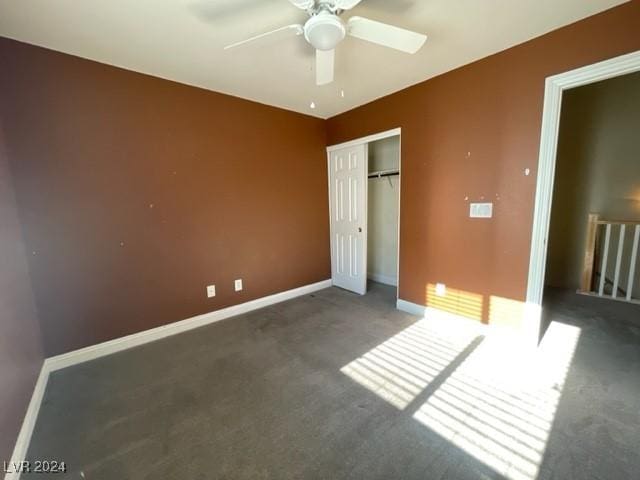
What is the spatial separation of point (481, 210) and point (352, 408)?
1993mm

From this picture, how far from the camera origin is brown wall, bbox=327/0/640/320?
1919 millimetres

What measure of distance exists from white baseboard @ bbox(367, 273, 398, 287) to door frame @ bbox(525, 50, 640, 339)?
1894mm

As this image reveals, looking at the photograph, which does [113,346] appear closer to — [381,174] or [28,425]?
[28,425]

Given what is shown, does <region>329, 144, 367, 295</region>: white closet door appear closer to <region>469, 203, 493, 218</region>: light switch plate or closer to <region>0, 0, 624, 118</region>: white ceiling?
<region>0, 0, 624, 118</region>: white ceiling

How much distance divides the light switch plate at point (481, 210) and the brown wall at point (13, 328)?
3.35m

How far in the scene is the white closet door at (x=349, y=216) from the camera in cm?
348

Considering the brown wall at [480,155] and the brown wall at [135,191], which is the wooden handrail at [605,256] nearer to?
the brown wall at [480,155]

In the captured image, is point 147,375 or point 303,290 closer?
point 147,375

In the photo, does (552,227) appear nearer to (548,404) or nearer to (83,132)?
(548,404)

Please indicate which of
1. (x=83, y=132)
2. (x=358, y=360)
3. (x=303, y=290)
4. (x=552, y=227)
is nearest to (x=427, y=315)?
(x=358, y=360)

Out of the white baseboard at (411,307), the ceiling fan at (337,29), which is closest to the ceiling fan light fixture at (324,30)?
the ceiling fan at (337,29)

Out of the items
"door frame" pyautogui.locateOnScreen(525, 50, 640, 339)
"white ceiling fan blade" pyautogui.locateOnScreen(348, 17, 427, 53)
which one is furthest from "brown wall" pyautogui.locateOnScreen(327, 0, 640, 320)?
"white ceiling fan blade" pyautogui.locateOnScreen(348, 17, 427, 53)

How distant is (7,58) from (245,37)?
1664mm

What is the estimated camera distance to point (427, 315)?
290 centimetres
